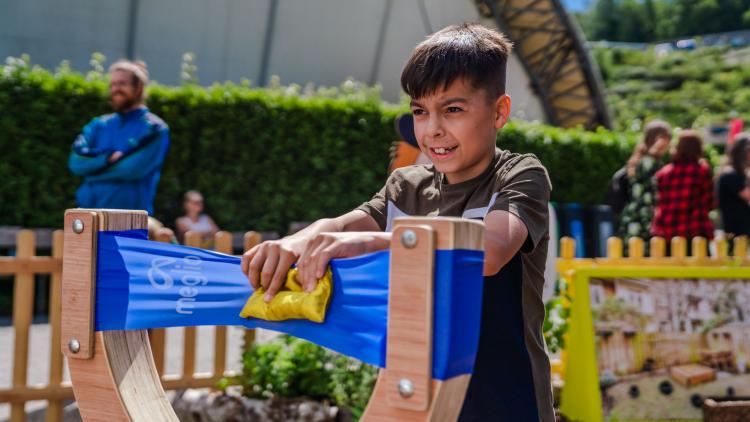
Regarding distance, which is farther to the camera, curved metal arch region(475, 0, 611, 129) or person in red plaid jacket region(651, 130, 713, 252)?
curved metal arch region(475, 0, 611, 129)

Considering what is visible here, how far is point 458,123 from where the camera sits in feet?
4.96

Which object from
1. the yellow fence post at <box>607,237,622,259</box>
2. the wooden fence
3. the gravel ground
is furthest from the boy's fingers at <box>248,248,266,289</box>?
the yellow fence post at <box>607,237,622,259</box>

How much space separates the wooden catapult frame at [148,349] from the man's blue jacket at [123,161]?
3272 millimetres

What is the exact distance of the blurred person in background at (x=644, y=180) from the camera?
20.0 ft

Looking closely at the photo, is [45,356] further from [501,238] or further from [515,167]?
[501,238]

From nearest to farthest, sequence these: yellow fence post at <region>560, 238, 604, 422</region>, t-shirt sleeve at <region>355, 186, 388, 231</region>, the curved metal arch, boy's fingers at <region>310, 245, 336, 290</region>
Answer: boy's fingers at <region>310, 245, 336, 290</region>, t-shirt sleeve at <region>355, 186, 388, 231</region>, yellow fence post at <region>560, 238, 604, 422</region>, the curved metal arch

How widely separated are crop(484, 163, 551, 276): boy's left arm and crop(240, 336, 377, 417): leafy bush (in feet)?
8.36

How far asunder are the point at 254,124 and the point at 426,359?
883cm

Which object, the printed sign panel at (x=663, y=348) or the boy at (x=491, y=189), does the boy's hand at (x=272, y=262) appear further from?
the printed sign panel at (x=663, y=348)

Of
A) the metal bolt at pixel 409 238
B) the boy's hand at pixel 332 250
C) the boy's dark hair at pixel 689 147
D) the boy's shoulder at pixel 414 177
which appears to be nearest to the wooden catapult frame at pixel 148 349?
the metal bolt at pixel 409 238

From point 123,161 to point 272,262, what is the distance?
3616 mm

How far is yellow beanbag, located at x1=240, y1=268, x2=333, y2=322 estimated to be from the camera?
1.13 meters

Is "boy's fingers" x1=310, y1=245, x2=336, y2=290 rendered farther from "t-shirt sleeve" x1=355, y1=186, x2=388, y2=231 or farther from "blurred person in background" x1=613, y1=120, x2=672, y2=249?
"blurred person in background" x1=613, y1=120, x2=672, y2=249

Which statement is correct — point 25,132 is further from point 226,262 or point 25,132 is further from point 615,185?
point 226,262
